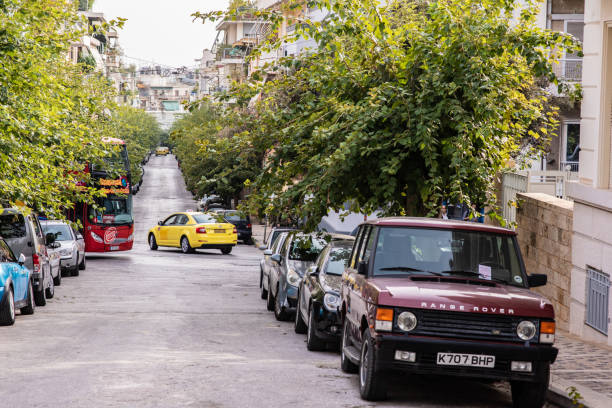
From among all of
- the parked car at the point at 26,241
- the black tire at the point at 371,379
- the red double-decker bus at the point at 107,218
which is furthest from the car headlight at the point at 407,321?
the red double-decker bus at the point at 107,218

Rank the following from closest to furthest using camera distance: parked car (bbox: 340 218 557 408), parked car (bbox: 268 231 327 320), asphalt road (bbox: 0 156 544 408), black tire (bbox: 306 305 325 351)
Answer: parked car (bbox: 340 218 557 408), asphalt road (bbox: 0 156 544 408), black tire (bbox: 306 305 325 351), parked car (bbox: 268 231 327 320)

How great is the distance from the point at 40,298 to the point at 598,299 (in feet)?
37.7

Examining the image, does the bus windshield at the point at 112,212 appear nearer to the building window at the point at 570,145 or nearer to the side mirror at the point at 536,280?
the building window at the point at 570,145

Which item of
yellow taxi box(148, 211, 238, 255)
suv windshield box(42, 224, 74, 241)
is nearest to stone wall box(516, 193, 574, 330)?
suv windshield box(42, 224, 74, 241)

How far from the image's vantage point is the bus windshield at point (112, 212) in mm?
36812

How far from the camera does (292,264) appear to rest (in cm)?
1697

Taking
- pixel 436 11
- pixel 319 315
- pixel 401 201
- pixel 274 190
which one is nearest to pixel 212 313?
pixel 274 190

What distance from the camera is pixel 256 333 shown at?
15.4 metres

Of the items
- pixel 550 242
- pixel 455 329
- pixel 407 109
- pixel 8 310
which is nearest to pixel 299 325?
pixel 407 109

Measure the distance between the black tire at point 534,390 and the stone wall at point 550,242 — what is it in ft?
22.1

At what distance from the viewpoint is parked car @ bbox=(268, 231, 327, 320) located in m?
16.6

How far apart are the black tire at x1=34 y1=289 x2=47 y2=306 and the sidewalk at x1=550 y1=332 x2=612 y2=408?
10.8 meters

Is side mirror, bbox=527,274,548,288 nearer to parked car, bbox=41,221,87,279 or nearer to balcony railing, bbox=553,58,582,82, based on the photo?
parked car, bbox=41,221,87,279

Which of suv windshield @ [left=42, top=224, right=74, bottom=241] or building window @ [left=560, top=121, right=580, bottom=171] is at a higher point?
building window @ [left=560, top=121, right=580, bottom=171]
